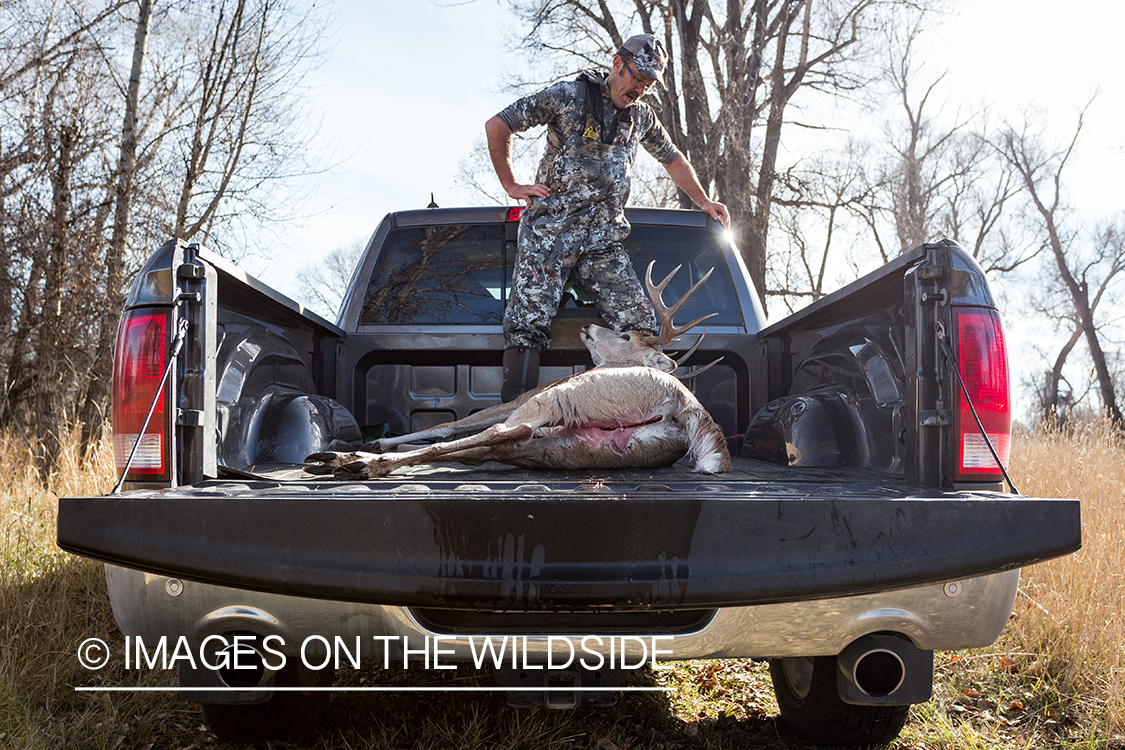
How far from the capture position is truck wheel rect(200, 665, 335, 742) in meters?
2.55

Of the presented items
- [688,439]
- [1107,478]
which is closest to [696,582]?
[688,439]

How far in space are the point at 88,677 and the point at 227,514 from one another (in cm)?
238

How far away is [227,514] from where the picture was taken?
5.91 ft

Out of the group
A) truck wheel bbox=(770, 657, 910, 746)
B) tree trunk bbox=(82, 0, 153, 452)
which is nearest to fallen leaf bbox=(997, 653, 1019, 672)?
truck wheel bbox=(770, 657, 910, 746)

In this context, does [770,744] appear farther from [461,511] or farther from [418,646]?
[461,511]

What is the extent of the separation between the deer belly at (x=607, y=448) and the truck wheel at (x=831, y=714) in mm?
932

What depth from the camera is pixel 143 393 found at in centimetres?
212

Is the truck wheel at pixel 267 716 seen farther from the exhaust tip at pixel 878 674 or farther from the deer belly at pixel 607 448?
the exhaust tip at pixel 878 674

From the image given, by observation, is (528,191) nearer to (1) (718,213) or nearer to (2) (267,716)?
(1) (718,213)

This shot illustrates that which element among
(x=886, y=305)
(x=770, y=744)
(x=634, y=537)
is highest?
(x=886, y=305)

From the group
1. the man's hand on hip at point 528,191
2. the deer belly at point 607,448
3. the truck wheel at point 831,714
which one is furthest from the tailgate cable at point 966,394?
the man's hand on hip at point 528,191

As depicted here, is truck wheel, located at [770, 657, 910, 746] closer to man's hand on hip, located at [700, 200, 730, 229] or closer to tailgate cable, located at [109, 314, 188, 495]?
tailgate cable, located at [109, 314, 188, 495]

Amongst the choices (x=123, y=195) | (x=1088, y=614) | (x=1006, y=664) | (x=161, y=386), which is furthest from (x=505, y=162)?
(x=123, y=195)

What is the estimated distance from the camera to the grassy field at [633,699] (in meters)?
2.85
